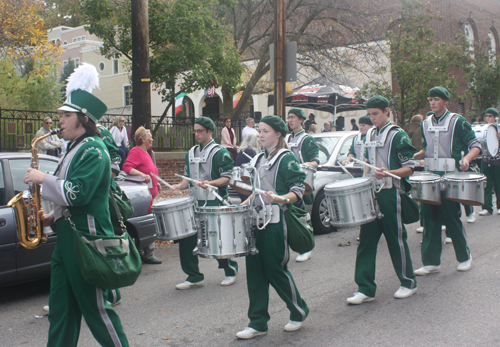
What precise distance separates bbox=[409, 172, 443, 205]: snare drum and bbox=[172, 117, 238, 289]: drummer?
7.02ft

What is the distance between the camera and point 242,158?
30.9 ft

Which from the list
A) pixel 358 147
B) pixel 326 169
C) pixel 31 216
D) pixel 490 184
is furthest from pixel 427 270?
Result: pixel 490 184

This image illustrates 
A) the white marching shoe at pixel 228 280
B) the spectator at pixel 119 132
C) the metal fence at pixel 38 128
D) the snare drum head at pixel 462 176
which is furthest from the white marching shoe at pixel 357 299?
the spectator at pixel 119 132

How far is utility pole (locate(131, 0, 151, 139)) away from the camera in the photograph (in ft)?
30.5

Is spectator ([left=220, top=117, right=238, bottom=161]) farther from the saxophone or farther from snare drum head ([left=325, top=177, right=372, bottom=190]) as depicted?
the saxophone

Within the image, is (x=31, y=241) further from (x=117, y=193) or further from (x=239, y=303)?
(x=239, y=303)

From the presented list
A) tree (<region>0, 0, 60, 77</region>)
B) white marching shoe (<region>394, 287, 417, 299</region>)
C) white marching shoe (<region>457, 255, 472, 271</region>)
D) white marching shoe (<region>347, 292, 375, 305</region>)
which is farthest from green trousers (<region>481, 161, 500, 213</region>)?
tree (<region>0, 0, 60, 77</region>)

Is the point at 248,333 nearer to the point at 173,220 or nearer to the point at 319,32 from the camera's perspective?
the point at 173,220

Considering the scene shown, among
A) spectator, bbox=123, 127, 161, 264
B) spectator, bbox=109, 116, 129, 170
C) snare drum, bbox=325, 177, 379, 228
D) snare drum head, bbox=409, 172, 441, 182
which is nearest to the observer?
snare drum, bbox=325, 177, 379, 228

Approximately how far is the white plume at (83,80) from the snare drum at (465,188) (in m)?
4.18

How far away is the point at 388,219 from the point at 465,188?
1.24 metres

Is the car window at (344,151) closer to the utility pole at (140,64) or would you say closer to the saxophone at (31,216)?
the utility pole at (140,64)

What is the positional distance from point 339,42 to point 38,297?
16279 millimetres

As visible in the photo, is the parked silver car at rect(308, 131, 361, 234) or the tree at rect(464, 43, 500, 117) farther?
the tree at rect(464, 43, 500, 117)
